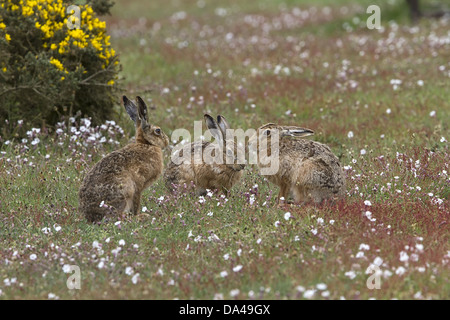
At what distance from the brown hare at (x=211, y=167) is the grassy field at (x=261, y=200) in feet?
0.95

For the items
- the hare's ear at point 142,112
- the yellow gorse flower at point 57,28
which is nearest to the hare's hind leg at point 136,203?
the hare's ear at point 142,112

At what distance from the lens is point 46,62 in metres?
12.1

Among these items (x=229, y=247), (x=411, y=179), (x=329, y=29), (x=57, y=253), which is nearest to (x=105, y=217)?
(x=57, y=253)

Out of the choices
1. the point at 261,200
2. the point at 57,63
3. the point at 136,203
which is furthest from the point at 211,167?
the point at 57,63

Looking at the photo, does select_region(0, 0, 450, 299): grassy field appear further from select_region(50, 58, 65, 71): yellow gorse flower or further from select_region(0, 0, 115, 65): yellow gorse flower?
select_region(0, 0, 115, 65): yellow gorse flower

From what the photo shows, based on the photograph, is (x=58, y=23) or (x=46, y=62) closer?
(x=46, y=62)

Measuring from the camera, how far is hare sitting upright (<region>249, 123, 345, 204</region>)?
8.91 metres

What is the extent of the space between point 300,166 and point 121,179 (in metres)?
2.44

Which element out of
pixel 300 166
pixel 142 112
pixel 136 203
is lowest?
pixel 136 203

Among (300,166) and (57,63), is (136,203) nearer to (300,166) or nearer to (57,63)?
(300,166)

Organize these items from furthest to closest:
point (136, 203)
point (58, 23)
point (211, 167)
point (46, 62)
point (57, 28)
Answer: point (58, 23), point (57, 28), point (46, 62), point (211, 167), point (136, 203)

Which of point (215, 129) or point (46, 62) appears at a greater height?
point (46, 62)

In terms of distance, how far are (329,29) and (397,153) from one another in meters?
14.9

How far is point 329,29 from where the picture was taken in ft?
81.9
